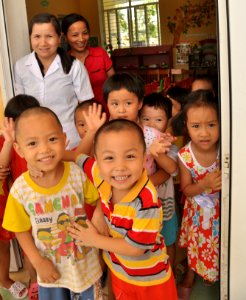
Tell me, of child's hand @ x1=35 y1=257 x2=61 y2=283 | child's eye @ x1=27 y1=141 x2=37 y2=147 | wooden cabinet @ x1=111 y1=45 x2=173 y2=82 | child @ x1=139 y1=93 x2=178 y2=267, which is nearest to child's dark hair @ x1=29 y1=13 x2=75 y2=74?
child @ x1=139 y1=93 x2=178 y2=267

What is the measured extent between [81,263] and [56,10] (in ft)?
17.3

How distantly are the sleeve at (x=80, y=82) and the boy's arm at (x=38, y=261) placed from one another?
0.99 m

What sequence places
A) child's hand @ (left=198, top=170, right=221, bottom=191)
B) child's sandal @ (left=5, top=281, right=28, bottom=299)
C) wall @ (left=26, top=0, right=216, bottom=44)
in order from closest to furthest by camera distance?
child's hand @ (left=198, top=170, right=221, bottom=191)
child's sandal @ (left=5, top=281, right=28, bottom=299)
wall @ (left=26, top=0, right=216, bottom=44)

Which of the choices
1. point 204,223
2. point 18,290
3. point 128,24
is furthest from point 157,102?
point 128,24

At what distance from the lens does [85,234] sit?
1280mm

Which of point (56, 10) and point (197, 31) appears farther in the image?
point (197, 31)

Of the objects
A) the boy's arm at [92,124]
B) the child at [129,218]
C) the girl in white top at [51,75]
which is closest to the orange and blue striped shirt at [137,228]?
the child at [129,218]

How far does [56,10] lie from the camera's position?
19.0 feet

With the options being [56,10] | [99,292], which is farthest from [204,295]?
[56,10]

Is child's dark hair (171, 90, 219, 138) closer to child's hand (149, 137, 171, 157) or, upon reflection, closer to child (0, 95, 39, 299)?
child's hand (149, 137, 171, 157)

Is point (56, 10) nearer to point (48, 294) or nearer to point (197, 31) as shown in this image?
point (197, 31)

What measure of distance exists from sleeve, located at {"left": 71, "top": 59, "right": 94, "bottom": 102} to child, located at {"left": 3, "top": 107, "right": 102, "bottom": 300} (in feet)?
2.58

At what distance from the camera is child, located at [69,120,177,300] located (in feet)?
3.81

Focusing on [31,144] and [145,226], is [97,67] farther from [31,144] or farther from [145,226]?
[145,226]
